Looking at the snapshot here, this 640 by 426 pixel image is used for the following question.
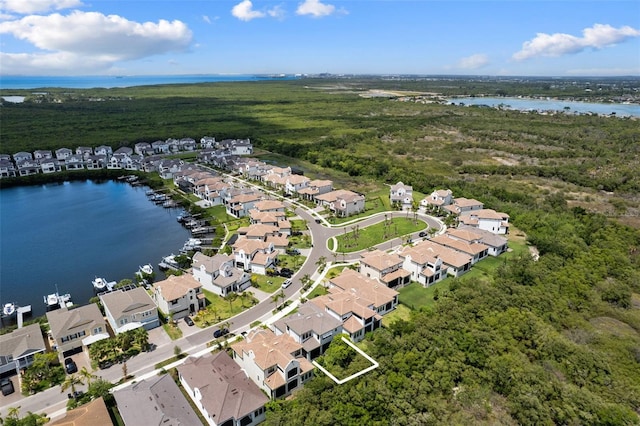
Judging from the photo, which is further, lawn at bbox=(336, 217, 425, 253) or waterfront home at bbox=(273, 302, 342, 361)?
lawn at bbox=(336, 217, 425, 253)

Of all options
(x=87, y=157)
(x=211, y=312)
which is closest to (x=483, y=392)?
(x=211, y=312)

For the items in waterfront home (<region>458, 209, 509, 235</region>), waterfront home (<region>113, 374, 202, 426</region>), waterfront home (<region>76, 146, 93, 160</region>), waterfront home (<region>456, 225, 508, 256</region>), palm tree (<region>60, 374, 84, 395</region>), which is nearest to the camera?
waterfront home (<region>113, 374, 202, 426</region>)

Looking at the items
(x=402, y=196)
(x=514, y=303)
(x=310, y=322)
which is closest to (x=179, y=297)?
(x=310, y=322)

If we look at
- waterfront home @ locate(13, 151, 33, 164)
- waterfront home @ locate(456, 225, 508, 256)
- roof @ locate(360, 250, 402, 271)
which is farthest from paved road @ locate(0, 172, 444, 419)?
waterfront home @ locate(13, 151, 33, 164)

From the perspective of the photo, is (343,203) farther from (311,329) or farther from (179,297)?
(311,329)

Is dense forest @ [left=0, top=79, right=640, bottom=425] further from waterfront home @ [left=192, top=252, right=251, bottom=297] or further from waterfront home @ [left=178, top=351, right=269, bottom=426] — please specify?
waterfront home @ [left=192, top=252, right=251, bottom=297]

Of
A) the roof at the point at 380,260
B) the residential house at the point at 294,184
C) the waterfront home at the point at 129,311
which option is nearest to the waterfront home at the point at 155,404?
the waterfront home at the point at 129,311
